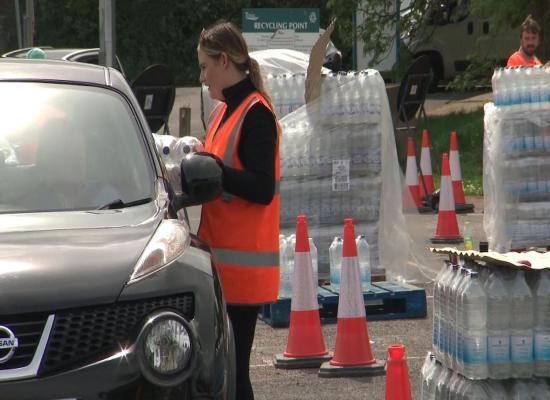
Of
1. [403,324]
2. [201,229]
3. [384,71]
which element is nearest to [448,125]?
[384,71]

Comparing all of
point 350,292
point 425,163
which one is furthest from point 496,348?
point 425,163

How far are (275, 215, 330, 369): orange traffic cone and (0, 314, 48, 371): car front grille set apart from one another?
4.07 metres

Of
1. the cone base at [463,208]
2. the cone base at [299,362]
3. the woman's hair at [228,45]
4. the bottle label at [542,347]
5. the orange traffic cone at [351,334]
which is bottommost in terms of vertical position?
the cone base at [463,208]

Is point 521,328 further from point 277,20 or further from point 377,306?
point 277,20

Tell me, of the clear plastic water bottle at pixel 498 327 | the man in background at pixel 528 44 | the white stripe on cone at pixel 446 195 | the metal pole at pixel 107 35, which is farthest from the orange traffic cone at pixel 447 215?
the clear plastic water bottle at pixel 498 327

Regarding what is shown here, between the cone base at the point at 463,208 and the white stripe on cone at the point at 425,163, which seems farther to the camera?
the white stripe on cone at the point at 425,163

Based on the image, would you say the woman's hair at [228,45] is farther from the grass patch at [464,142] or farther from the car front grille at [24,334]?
the grass patch at [464,142]

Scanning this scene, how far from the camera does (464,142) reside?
75.6ft

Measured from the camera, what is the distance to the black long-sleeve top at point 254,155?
5680 millimetres

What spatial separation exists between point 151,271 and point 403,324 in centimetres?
523

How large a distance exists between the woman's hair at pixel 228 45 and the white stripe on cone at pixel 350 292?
2381 mm

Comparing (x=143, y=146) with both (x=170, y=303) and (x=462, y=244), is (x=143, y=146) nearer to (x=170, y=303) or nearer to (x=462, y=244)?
(x=170, y=303)

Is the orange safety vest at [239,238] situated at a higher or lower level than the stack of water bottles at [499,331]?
higher

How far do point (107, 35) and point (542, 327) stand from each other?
36.4ft
